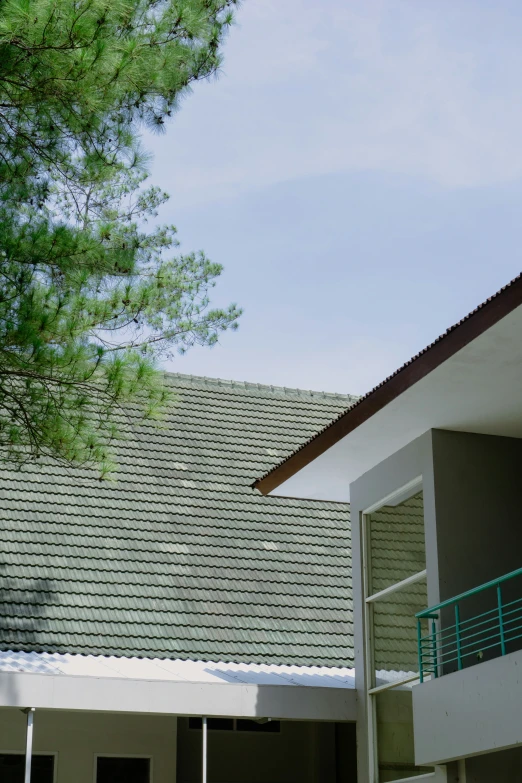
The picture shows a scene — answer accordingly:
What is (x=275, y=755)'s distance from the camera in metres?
14.6

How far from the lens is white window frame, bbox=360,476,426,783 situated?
11.2m

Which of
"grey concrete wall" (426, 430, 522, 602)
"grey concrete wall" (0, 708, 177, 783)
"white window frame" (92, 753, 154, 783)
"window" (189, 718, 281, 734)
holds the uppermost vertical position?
"grey concrete wall" (426, 430, 522, 602)

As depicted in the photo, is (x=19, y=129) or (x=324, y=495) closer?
(x=19, y=129)

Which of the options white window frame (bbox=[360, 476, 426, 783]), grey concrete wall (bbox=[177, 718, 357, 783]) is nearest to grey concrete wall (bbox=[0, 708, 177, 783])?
grey concrete wall (bbox=[177, 718, 357, 783])

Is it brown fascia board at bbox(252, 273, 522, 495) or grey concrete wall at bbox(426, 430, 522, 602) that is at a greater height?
brown fascia board at bbox(252, 273, 522, 495)

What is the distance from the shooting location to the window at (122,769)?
12367 mm

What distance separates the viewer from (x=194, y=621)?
12.6 metres

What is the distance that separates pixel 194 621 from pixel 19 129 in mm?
5959

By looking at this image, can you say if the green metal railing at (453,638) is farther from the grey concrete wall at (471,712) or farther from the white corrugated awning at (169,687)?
the white corrugated awning at (169,687)

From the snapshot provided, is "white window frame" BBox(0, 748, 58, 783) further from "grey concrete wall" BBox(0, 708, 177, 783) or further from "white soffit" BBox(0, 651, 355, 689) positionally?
"white soffit" BBox(0, 651, 355, 689)

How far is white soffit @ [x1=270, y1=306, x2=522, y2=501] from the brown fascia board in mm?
64

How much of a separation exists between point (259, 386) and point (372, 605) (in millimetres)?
7176

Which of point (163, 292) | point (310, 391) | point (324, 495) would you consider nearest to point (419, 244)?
point (310, 391)

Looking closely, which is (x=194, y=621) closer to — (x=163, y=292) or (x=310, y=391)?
(x=163, y=292)
